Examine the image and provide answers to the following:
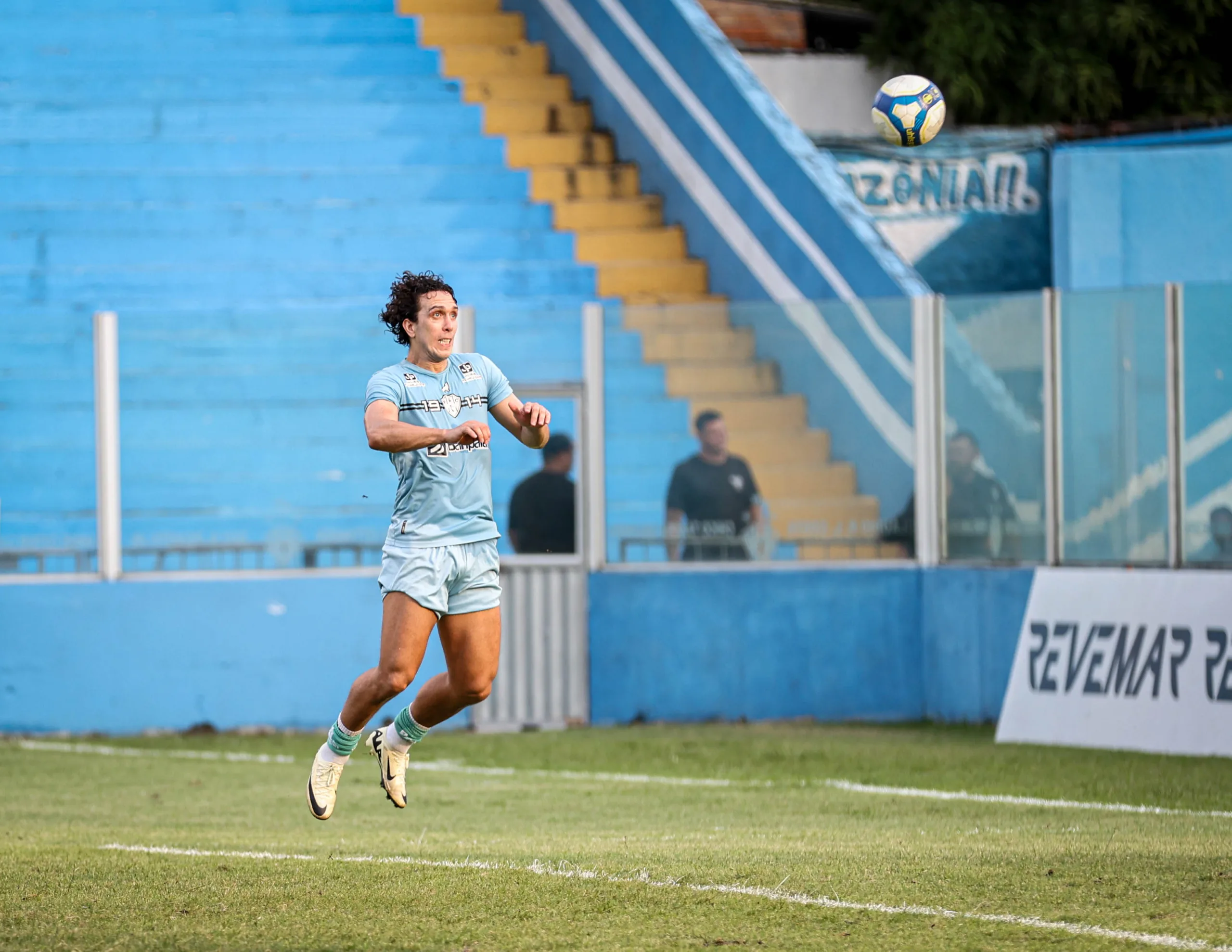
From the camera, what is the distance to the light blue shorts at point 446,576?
290 inches

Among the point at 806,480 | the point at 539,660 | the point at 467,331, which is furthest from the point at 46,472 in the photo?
the point at 806,480

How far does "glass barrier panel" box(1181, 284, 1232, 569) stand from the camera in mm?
11398

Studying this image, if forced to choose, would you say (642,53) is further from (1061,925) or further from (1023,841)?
(1061,925)

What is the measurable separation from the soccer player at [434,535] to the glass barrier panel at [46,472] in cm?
579

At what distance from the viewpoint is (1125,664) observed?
37.0 ft

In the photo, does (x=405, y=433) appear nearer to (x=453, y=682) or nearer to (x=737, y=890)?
(x=453, y=682)

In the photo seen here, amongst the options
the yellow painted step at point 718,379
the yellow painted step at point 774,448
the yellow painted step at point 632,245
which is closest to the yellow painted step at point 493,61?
the yellow painted step at point 632,245

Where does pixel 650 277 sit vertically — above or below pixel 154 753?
above

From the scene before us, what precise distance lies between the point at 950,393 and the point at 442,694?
6287 mm

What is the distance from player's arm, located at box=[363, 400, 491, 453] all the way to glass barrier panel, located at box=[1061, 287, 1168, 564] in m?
5.97

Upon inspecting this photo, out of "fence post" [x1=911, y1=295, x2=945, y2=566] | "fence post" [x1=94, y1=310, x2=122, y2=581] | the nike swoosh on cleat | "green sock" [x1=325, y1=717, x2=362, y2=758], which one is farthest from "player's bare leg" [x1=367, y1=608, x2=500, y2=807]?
"fence post" [x1=911, y1=295, x2=945, y2=566]

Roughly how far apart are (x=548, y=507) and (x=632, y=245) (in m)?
5.21

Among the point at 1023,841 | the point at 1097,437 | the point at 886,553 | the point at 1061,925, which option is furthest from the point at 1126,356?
the point at 1061,925

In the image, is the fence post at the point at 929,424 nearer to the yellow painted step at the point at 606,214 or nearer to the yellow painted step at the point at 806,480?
the yellow painted step at the point at 806,480
